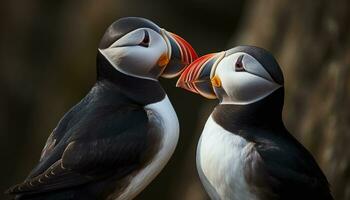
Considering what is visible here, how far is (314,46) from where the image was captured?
965cm

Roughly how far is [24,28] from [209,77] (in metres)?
10.0

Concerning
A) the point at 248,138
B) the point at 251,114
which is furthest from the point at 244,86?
the point at 248,138

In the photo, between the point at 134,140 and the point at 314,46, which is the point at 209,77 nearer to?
the point at 134,140

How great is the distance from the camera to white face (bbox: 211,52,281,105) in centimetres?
610

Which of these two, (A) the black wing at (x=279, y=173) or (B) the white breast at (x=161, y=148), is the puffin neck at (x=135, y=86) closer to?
(B) the white breast at (x=161, y=148)

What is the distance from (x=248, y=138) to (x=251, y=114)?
0.12 metres

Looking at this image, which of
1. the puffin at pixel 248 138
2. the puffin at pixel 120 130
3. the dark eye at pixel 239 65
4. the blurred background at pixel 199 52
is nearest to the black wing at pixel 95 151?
the puffin at pixel 120 130

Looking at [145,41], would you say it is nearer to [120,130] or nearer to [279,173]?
[120,130]

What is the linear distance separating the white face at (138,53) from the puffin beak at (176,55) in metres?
0.03

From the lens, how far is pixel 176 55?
6.29 metres

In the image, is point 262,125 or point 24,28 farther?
point 24,28

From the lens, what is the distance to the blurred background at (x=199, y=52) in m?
9.27

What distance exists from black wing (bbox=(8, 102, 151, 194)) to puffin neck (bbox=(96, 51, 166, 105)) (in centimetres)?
6

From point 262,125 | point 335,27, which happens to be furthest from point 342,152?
point 262,125
